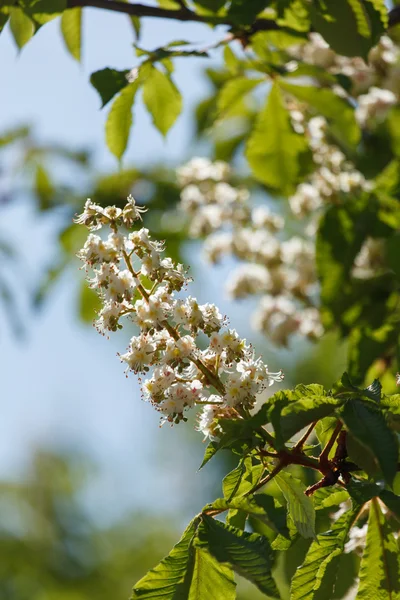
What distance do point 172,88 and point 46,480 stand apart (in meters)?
8.68

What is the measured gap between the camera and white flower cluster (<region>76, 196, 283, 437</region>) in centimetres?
112

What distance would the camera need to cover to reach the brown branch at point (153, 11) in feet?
5.20

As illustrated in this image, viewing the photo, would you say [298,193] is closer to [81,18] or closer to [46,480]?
[81,18]

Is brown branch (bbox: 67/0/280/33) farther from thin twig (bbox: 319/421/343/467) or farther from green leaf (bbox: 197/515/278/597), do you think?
green leaf (bbox: 197/515/278/597)

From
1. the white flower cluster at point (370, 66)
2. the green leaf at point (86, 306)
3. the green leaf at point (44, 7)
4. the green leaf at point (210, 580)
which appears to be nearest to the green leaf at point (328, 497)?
the green leaf at point (210, 580)

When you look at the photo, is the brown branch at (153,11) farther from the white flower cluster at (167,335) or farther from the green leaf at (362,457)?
the green leaf at (362,457)

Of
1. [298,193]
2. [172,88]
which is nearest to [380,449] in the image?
[172,88]

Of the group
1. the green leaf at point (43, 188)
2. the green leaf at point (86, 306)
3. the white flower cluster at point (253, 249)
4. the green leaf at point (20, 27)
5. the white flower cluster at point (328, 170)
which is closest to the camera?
the green leaf at point (20, 27)

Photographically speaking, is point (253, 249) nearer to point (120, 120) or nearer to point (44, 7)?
point (120, 120)

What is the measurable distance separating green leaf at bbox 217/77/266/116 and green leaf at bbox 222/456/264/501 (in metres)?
1.34

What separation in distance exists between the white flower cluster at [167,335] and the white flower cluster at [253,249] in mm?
1636

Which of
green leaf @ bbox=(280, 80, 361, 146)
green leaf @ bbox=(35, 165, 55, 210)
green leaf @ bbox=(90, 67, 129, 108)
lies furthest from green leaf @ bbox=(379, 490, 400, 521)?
green leaf @ bbox=(35, 165, 55, 210)

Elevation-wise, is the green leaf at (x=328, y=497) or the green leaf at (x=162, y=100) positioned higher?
the green leaf at (x=162, y=100)

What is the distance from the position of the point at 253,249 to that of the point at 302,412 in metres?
1.93
